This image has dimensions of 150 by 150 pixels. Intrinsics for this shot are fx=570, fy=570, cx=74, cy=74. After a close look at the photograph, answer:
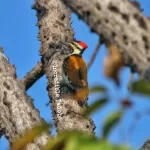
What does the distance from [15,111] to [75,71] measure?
1.43 meters

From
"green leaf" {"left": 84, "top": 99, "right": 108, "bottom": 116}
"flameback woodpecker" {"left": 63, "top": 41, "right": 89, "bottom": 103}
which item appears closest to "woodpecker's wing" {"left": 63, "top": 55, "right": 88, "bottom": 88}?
"flameback woodpecker" {"left": 63, "top": 41, "right": 89, "bottom": 103}

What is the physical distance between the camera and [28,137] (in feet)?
4.39

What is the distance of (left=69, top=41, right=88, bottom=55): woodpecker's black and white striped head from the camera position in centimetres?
631

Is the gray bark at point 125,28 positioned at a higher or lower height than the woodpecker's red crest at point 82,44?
lower

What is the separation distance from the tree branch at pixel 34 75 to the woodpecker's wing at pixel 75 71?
0.35 meters

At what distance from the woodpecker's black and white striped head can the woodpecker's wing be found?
78 mm

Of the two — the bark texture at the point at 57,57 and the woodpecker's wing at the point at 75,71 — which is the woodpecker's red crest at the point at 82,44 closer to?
the bark texture at the point at 57,57

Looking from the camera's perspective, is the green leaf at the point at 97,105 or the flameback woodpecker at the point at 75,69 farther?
the flameback woodpecker at the point at 75,69

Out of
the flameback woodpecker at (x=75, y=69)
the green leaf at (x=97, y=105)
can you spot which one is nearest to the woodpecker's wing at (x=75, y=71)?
the flameback woodpecker at (x=75, y=69)

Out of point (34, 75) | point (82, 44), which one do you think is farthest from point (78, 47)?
point (34, 75)

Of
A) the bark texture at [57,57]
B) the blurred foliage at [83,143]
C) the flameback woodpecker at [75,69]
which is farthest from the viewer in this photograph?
the flameback woodpecker at [75,69]

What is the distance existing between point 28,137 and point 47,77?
474 cm

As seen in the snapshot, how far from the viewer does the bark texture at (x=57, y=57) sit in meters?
5.54

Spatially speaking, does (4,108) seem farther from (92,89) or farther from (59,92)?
(92,89)
